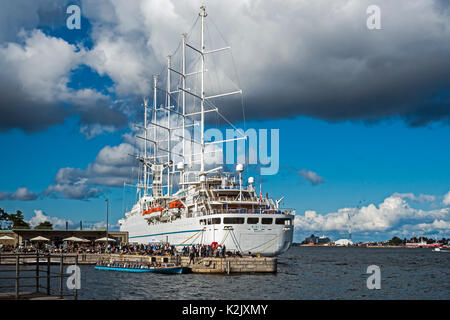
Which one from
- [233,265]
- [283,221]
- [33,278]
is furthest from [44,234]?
[233,265]

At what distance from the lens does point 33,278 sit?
161ft

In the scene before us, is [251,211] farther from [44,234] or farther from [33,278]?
[44,234]

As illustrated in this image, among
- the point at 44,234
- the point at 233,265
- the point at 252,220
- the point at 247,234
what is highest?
the point at 252,220

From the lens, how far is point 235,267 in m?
51.0

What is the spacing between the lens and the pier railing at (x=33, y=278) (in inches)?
930

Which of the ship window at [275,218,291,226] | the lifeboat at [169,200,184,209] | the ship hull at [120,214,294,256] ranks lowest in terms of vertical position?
the ship hull at [120,214,294,256]

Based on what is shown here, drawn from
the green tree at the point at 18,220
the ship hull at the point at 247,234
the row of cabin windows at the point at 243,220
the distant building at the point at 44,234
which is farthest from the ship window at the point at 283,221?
the green tree at the point at 18,220

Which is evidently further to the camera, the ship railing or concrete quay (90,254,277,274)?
the ship railing

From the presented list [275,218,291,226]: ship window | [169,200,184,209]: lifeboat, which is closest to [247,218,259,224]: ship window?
[275,218,291,226]: ship window

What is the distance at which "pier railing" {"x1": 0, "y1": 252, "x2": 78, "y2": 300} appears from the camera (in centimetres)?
2362

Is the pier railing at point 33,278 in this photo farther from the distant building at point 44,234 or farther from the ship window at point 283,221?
the ship window at point 283,221

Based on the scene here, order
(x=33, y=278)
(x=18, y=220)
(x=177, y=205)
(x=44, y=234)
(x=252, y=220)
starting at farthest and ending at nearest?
1. (x=18, y=220)
2. (x=44, y=234)
3. (x=177, y=205)
4. (x=252, y=220)
5. (x=33, y=278)

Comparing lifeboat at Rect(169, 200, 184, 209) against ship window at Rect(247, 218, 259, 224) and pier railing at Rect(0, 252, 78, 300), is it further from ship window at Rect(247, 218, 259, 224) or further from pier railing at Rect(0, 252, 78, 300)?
ship window at Rect(247, 218, 259, 224)

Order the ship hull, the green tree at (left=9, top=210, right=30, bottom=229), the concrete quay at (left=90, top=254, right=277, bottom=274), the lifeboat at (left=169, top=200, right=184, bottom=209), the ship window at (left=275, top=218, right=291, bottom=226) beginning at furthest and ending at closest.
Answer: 1. the green tree at (left=9, top=210, right=30, bottom=229)
2. the lifeboat at (left=169, top=200, right=184, bottom=209)
3. the ship window at (left=275, top=218, right=291, bottom=226)
4. the ship hull
5. the concrete quay at (left=90, top=254, right=277, bottom=274)
